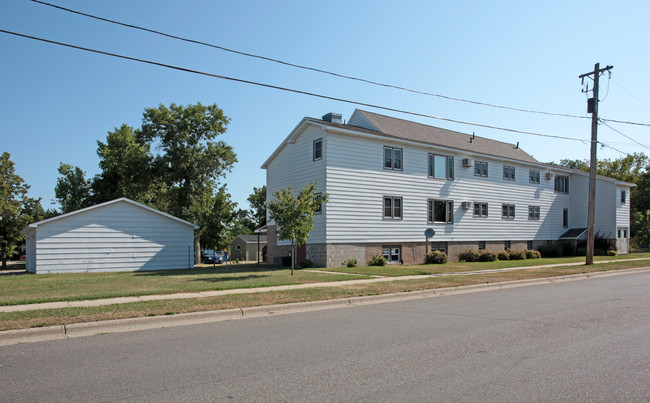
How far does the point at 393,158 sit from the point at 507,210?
12443 millimetres

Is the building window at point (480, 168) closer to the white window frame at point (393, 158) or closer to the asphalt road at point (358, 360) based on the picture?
the white window frame at point (393, 158)

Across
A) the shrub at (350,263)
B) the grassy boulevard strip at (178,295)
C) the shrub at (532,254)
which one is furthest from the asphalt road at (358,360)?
Result: the shrub at (532,254)

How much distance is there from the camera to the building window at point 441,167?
29636 millimetres

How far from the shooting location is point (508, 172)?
3488 centimetres

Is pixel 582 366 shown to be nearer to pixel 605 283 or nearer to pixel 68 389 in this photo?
pixel 68 389

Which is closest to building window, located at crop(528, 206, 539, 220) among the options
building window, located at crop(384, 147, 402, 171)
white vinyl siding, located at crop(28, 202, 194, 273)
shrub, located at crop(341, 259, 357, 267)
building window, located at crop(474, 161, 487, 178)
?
building window, located at crop(474, 161, 487, 178)

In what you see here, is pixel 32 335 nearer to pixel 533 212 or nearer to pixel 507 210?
pixel 507 210

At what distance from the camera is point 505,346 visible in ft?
23.4

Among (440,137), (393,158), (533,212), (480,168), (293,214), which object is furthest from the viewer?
(533,212)

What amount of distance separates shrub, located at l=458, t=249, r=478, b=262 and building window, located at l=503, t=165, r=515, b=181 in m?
7.49

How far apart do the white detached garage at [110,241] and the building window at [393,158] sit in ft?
38.2

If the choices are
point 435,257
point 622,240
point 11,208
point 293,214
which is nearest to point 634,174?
point 622,240

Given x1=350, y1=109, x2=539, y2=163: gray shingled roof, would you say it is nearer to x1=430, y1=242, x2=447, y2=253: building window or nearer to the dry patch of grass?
x1=430, y1=242, x2=447, y2=253: building window

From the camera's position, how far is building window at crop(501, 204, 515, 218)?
1356 inches
